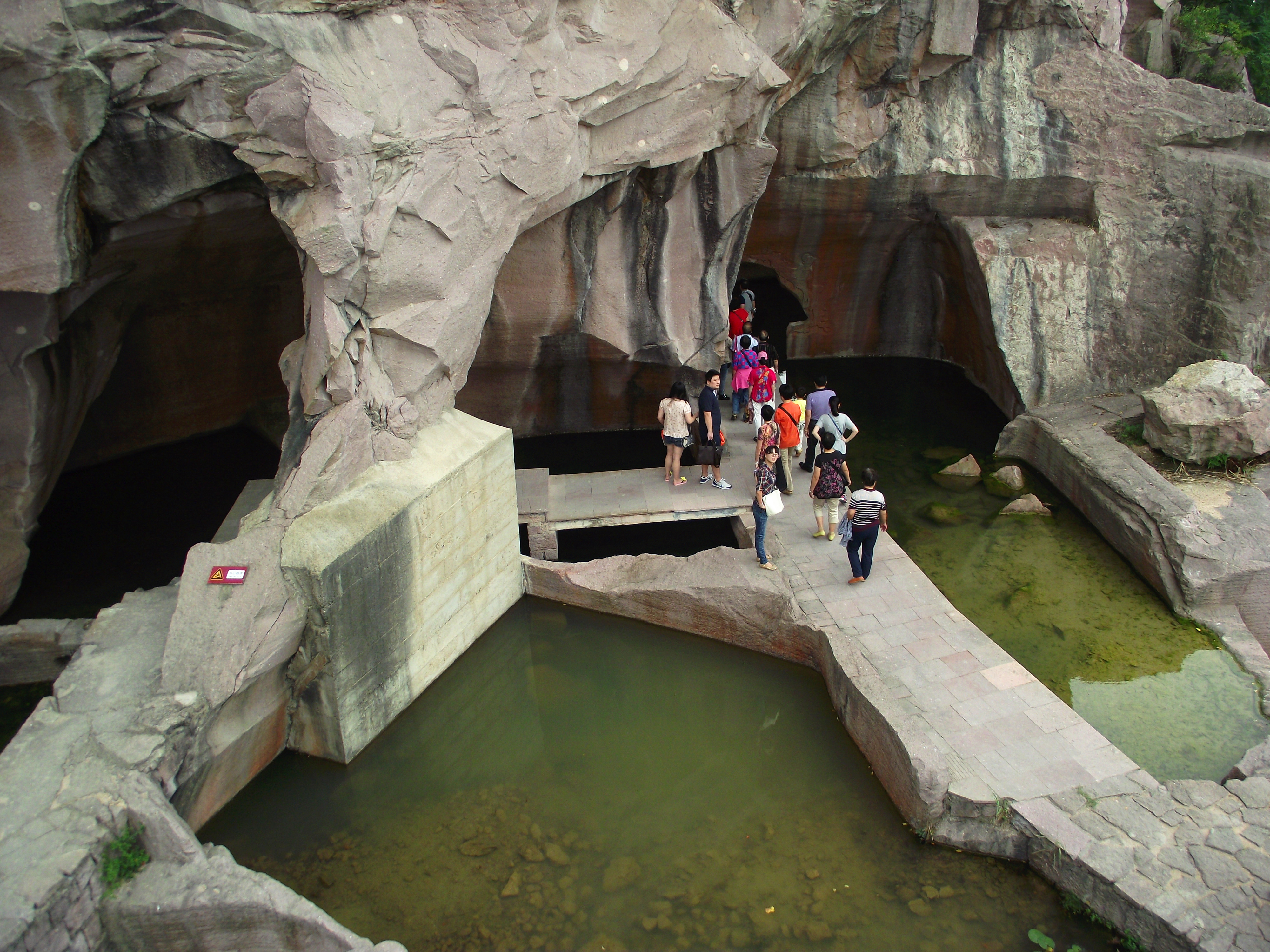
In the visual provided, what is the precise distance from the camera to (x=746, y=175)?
949cm

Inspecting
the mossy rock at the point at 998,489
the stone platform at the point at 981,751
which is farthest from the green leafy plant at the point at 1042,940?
the mossy rock at the point at 998,489

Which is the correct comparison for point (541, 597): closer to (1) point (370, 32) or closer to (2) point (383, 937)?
(2) point (383, 937)

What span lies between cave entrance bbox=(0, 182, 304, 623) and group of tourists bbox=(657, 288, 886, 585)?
431cm

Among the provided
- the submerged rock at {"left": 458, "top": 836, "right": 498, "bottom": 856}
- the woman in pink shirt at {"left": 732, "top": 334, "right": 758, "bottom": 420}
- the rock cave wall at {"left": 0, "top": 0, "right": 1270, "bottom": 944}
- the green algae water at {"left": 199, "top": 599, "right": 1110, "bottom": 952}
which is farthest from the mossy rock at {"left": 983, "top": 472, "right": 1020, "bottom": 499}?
the submerged rock at {"left": 458, "top": 836, "right": 498, "bottom": 856}

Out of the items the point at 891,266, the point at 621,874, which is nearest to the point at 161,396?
the point at 621,874

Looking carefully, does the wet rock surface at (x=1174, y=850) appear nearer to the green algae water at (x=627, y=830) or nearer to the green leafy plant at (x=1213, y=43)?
the green algae water at (x=627, y=830)

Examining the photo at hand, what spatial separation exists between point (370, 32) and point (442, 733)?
4862 mm

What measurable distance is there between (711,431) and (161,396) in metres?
6.56

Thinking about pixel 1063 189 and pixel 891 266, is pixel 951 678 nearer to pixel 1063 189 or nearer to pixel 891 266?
pixel 1063 189

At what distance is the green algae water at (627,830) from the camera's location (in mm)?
5113

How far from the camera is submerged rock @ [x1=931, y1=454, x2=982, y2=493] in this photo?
10.1m

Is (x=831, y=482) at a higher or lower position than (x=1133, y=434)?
higher

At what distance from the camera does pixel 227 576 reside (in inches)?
216

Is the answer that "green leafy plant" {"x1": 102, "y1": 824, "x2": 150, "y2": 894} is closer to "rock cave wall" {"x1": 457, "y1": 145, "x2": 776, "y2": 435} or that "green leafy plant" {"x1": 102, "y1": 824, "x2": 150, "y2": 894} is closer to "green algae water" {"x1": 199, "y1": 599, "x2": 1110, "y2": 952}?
"green algae water" {"x1": 199, "y1": 599, "x2": 1110, "y2": 952}
